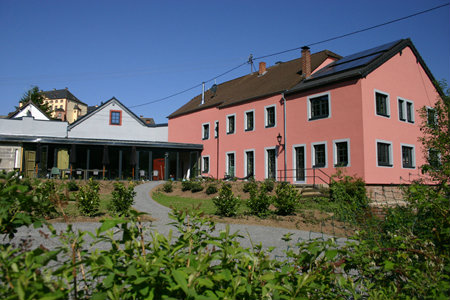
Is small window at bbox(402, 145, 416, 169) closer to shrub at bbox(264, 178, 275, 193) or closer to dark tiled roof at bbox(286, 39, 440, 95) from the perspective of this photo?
dark tiled roof at bbox(286, 39, 440, 95)

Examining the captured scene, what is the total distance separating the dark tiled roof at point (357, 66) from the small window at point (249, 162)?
17.3 feet

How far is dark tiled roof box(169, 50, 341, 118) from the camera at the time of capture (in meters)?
24.3

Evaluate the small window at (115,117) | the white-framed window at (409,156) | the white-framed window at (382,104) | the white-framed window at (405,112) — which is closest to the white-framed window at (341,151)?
the white-framed window at (382,104)

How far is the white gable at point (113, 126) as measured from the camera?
31719 millimetres

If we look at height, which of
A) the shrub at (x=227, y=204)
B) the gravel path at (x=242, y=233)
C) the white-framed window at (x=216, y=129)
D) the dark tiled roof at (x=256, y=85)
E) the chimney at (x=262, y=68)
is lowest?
the gravel path at (x=242, y=233)

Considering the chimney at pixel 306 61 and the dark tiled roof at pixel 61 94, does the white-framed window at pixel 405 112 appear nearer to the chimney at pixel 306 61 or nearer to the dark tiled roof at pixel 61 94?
the chimney at pixel 306 61

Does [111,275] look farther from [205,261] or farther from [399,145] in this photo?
[399,145]

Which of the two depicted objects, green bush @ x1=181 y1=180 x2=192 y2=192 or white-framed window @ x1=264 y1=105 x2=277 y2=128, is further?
white-framed window @ x1=264 y1=105 x2=277 y2=128

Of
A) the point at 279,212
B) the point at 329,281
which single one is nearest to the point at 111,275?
the point at 329,281

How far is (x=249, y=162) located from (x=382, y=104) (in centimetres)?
965

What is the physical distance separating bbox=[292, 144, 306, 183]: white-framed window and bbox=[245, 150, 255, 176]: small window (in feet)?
12.3

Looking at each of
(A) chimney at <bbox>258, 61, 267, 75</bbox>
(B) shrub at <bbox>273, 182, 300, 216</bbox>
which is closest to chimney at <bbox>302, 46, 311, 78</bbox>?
(A) chimney at <bbox>258, 61, 267, 75</bbox>

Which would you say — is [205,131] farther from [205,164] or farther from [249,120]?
[249,120]

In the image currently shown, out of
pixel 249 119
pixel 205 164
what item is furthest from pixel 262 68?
pixel 205 164
